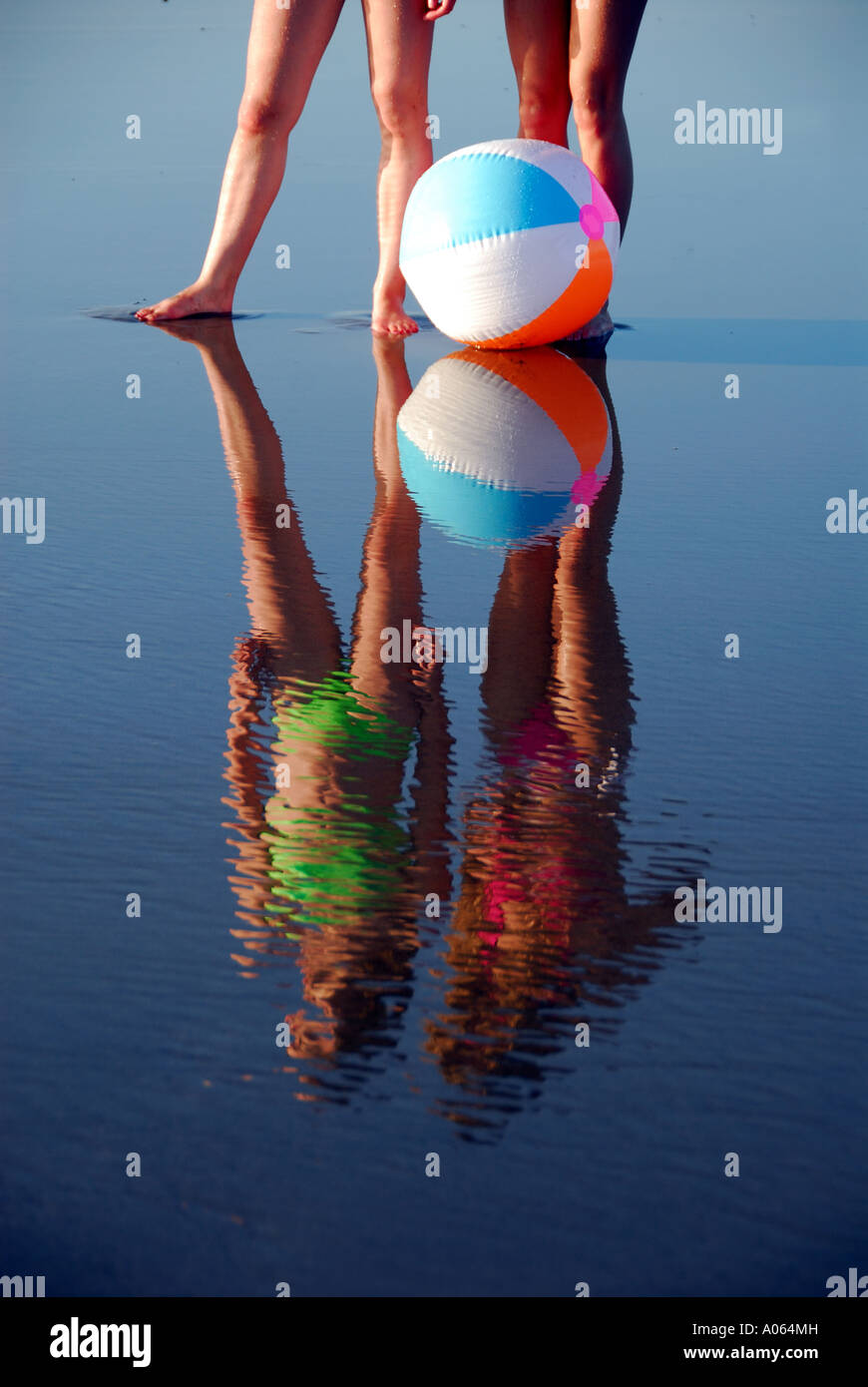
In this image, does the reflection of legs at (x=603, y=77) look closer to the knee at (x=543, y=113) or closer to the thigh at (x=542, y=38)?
the thigh at (x=542, y=38)

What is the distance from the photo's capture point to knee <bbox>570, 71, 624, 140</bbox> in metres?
4.81

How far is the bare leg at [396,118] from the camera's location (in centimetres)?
A: 482

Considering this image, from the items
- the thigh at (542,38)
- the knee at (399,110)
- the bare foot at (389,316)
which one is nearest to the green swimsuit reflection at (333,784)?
the bare foot at (389,316)

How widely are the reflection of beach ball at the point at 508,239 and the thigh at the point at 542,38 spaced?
0.55 m

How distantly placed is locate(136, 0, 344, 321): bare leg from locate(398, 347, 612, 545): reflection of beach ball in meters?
0.94

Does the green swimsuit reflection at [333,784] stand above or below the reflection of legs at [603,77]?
below

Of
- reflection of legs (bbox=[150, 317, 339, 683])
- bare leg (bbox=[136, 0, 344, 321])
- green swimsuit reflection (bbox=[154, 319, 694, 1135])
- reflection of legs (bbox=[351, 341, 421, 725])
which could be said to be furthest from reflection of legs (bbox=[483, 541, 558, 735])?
bare leg (bbox=[136, 0, 344, 321])

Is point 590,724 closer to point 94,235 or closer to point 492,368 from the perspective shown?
point 492,368

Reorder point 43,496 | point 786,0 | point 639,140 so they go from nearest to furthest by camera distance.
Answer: point 43,496
point 639,140
point 786,0

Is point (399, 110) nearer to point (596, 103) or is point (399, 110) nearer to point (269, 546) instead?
point (596, 103)

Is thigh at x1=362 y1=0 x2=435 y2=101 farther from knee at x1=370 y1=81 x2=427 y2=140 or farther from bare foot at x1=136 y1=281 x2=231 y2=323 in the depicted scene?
bare foot at x1=136 y1=281 x2=231 y2=323

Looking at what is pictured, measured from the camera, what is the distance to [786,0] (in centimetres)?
Result: 1517
